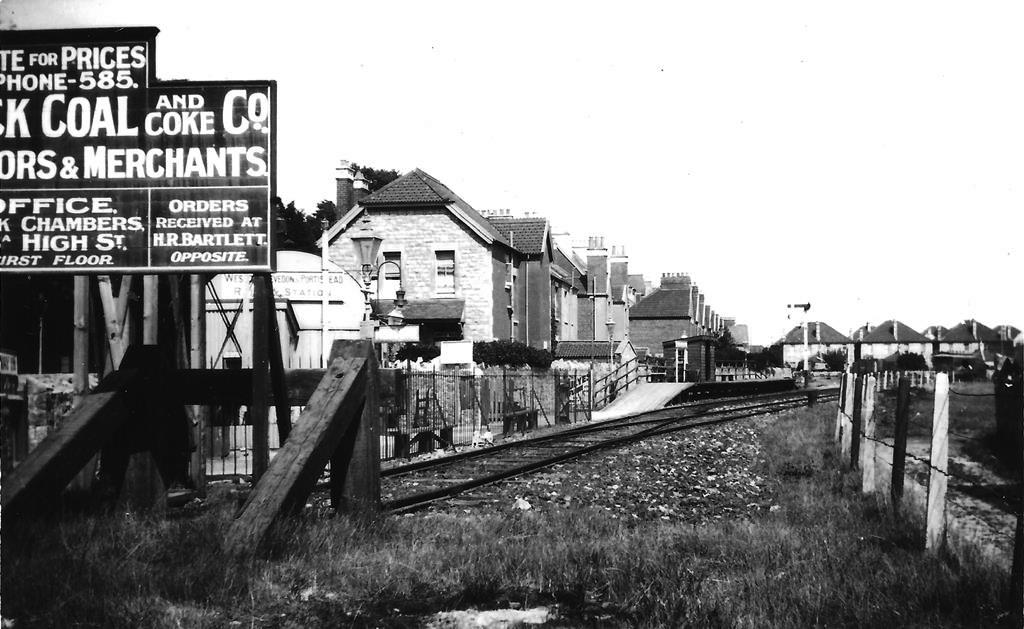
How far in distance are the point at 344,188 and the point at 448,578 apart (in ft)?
131

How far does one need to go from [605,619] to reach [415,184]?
128ft

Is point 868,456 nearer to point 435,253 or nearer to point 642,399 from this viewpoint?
point 642,399

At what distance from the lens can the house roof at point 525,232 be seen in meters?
46.4

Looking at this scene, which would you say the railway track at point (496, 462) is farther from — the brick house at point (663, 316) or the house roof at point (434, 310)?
the brick house at point (663, 316)

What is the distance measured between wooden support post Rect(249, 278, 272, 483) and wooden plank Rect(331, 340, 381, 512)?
0.51 m

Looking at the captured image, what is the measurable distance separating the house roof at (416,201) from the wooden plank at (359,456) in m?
34.4

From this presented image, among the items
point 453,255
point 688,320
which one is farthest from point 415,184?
point 688,320

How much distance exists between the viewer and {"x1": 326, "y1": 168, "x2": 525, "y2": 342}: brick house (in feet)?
133

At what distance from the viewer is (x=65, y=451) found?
5258mm

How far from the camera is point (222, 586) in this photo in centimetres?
452

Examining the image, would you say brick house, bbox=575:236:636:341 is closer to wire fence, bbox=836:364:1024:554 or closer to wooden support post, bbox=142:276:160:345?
wire fence, bbox=836:364:1024:554

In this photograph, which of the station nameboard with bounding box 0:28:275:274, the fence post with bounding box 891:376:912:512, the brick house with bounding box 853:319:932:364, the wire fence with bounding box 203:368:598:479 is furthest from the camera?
the brick house with bounding box 853:319:932:364

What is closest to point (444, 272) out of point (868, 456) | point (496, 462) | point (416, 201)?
point (416, 201)

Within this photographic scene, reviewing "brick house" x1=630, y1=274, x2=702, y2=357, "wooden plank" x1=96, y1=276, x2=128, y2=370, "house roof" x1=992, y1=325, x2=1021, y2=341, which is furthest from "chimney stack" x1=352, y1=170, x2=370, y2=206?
"brick house" x1=630, y1=274, x2=702, y2=357
